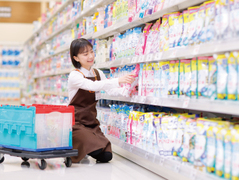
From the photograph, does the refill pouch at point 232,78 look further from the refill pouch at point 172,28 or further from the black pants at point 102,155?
the black pants at point 102,155

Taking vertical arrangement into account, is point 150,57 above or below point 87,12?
below

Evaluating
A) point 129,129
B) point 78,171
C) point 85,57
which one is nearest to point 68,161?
point 78,171

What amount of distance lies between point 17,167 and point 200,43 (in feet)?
5.96

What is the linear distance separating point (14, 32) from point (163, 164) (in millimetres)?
9605

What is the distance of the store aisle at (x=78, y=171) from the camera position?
95.2 inches

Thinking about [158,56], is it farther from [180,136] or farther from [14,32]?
[14,32]

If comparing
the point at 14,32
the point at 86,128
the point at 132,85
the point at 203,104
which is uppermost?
the point at 14,32

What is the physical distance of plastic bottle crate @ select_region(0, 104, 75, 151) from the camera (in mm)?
2527

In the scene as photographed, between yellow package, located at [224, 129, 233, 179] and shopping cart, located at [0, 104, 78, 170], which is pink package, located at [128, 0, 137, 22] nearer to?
shopping cart, located at [0, 104, 78, 170]

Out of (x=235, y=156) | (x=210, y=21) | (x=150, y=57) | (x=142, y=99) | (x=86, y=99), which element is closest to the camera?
(x=235, y=156)

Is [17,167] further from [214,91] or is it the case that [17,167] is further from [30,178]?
[214,91]

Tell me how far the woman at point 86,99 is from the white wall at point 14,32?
823 cm

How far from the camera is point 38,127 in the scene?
2.54 m

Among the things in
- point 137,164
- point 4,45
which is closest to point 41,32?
point 4,45
